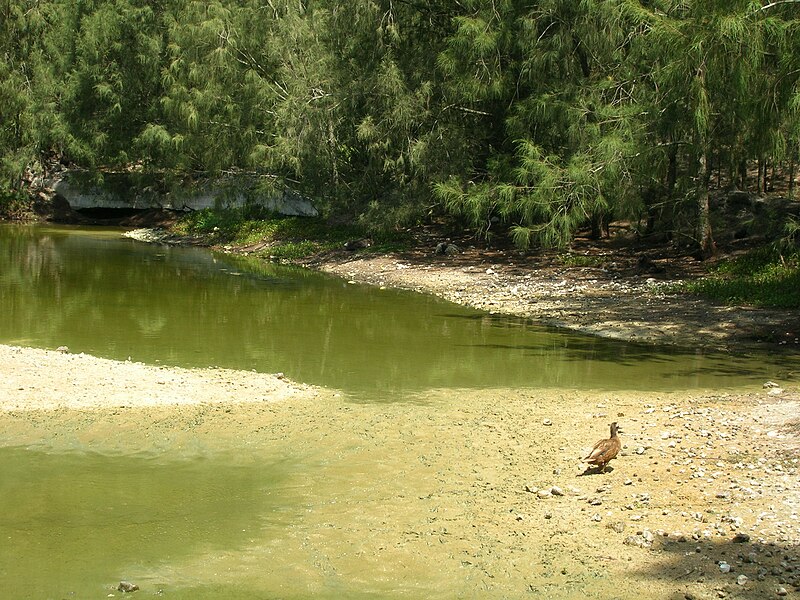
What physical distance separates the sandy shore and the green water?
1.16m

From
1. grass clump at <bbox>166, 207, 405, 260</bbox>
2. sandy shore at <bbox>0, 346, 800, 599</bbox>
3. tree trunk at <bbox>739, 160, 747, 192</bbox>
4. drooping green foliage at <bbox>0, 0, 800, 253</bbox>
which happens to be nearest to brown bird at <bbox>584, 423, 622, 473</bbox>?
sandy shore at <bbox>0, 346, 800, 599</bbox>

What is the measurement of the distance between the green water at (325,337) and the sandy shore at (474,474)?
1.16 metres

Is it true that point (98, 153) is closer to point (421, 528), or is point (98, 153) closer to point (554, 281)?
point (554, 281)

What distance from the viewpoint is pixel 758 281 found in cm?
1897

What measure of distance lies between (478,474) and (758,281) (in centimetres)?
1248

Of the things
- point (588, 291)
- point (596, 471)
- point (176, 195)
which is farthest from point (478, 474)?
point (176, 195)

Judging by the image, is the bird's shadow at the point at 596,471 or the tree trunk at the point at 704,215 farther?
the tree trunk at the point at 704,215

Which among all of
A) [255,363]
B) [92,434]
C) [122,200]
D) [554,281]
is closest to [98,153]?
[122,200]

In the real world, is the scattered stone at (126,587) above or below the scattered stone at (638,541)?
below

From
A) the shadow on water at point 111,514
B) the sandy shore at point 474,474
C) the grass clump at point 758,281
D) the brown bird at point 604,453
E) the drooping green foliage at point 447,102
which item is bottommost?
the shadow on water at point 111,514

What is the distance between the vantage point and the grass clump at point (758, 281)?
1802 cm

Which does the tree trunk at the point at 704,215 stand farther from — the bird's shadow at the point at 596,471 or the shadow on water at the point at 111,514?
the shadow on water at the point at 111,514

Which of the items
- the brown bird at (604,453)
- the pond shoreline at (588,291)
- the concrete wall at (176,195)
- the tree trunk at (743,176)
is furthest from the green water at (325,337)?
the concrete wall at (176,195)

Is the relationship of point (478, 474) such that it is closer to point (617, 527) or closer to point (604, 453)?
point (604, 453)
